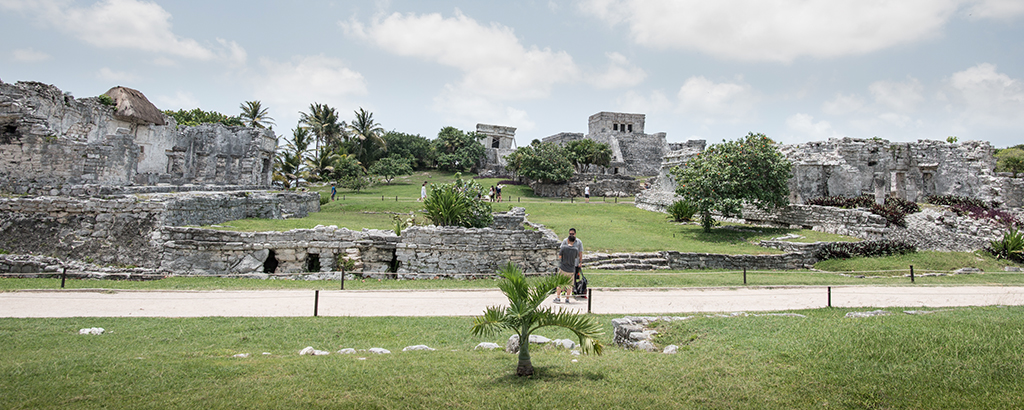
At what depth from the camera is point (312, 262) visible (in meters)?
12.4

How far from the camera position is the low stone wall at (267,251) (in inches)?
461

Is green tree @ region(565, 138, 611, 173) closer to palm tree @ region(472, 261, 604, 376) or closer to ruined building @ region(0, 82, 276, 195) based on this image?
ruined building @ region(0, 82, 276, 195)

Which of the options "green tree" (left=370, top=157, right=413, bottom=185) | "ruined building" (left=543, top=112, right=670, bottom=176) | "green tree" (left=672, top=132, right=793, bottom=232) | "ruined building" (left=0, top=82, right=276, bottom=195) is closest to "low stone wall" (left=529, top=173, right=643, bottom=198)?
"green tree" (left=370, top=157, right=413, bottom=185)

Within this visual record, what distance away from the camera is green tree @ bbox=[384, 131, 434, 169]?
57219 millimetres

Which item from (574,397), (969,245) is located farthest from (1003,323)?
(969,245)

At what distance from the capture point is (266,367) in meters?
5.07

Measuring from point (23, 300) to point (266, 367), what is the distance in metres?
6.81

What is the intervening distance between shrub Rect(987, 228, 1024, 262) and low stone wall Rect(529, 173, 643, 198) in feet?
69.4

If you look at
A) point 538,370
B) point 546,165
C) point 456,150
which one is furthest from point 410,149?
point 538,370

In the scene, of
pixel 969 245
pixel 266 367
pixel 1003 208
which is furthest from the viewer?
pixel 1003 208

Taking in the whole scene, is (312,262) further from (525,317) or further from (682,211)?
(682,211)

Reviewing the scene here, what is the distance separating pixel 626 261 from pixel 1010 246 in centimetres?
1267

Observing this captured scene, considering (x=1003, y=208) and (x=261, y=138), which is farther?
(x=261, y=138)

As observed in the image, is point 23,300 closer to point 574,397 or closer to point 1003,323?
point 574,397
